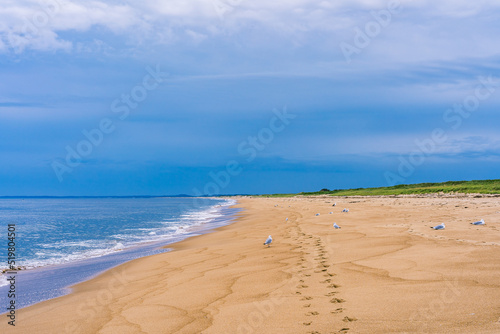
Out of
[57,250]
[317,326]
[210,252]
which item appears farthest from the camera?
[57,250]

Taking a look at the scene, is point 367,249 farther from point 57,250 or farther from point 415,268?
point 57,250

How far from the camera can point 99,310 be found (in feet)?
24.4

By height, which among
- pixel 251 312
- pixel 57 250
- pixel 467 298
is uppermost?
pixel 467 298

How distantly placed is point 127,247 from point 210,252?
23.0ft

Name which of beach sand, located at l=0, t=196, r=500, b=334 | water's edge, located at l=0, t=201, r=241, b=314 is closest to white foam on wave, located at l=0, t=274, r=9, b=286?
water's edge, located at l=0, t=201, r=241, b=314

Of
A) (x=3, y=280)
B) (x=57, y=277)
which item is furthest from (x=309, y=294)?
(x=3, y=280)

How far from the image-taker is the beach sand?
5.20 m

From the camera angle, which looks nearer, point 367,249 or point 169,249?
point 367,249

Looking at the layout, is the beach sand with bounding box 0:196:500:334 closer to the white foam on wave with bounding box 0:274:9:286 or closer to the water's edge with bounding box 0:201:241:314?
the water's edge with bounding box 0:201:241:314

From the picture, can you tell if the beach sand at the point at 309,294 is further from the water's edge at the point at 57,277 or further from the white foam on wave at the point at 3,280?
the white foam on wave at the point at 3,280

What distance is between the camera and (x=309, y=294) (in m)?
6.73

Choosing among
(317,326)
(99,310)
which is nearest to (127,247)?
(99,310)

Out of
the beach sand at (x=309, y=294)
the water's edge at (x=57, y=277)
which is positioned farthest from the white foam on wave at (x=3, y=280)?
the beach sand at (x=309, y=294)

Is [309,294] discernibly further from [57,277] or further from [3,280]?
[3,280]
